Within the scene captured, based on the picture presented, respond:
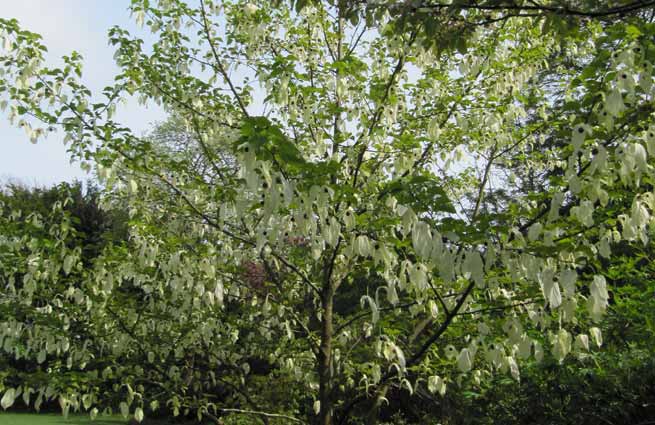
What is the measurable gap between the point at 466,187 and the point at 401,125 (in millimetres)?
1943

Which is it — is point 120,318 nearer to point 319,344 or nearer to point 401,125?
point 319,344

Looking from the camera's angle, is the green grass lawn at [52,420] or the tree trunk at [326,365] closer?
the tree trunk at [326,365]

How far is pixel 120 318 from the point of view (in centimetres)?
493

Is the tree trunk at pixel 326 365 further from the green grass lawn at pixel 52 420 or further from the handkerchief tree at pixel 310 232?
the green grass lawn at pixel 52 420

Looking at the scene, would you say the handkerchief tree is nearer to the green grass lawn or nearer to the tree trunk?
the tree trunk

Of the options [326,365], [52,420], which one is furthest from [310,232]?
[52,420]

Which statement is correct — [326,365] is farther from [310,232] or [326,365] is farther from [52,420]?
[52,420]

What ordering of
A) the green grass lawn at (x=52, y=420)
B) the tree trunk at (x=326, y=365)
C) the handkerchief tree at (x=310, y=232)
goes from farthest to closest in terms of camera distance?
the green grass lawn at (x=52, y=420)
the tree trunk at (x=326, y=365)
the handkerchief tree at (x=310, y=232)

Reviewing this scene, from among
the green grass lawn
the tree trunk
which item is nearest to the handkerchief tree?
the tree trunk

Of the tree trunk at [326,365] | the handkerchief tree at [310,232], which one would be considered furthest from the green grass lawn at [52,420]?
the tree trunk at [326,365]

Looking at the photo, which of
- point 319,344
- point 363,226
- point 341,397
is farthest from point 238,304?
point 363,226

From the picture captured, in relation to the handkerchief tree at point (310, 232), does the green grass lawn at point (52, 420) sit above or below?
below

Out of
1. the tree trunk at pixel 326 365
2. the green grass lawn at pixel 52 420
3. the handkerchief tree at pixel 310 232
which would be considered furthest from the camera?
the green grass lawn at pixel 52 420

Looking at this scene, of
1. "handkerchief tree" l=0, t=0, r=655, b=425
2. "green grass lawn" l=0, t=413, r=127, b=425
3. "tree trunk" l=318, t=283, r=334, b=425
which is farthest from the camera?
"green grass lawn" l=0, t=413, r=127, b=425
